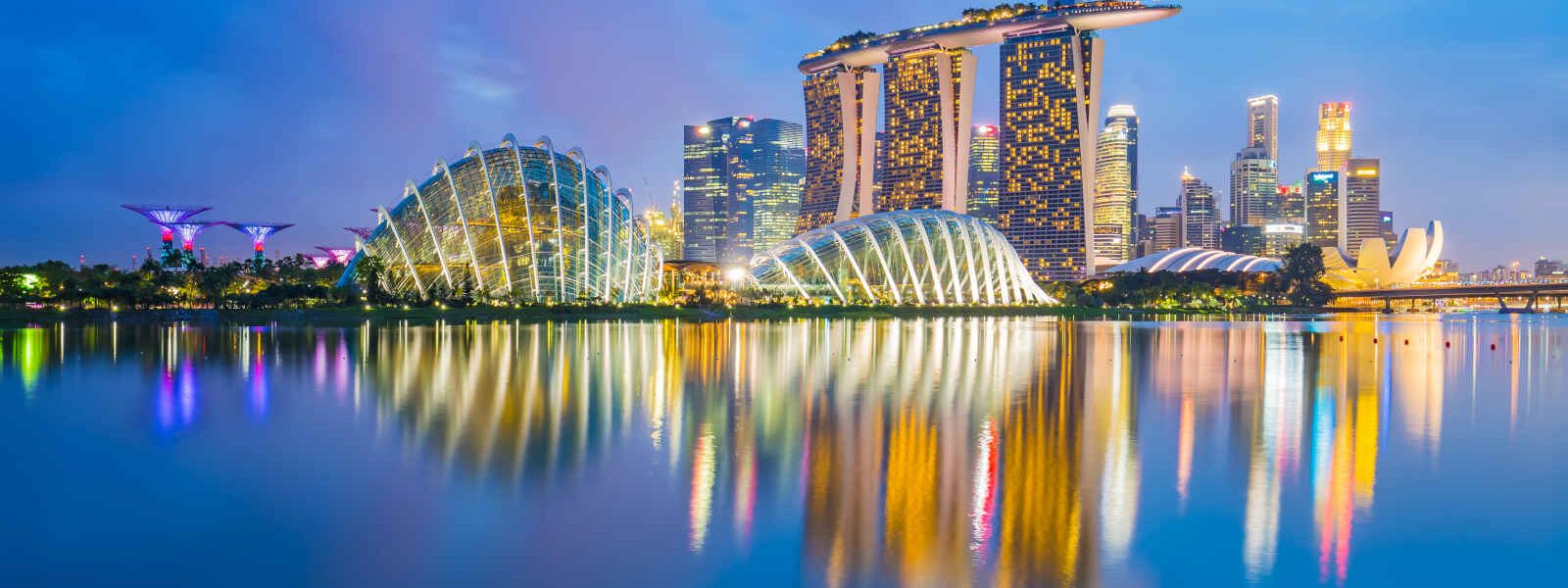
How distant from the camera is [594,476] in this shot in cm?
1373

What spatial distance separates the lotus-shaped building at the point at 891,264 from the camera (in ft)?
330

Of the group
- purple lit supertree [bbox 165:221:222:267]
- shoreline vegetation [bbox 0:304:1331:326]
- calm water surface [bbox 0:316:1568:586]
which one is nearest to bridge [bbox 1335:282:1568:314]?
shoreline vegetation [bbox 0:304:1331:326]

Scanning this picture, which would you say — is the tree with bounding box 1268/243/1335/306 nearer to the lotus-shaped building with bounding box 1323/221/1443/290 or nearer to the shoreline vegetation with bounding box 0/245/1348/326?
the lotus-shaped building with bounding box 1323/221/1443/290

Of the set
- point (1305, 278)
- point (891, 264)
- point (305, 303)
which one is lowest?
point (305, 303)

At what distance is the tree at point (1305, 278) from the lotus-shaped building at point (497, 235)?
386ft

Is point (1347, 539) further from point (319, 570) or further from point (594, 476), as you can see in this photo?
point (319, 570)

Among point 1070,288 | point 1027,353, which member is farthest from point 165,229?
point 1027,353

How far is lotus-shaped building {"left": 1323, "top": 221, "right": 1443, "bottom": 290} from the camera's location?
185m

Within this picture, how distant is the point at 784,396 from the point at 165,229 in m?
155

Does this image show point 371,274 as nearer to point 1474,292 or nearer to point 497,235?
point 497,235

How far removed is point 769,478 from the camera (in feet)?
44.7

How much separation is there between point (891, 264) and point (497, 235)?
137ft

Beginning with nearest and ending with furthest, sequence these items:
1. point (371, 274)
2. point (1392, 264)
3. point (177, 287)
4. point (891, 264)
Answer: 1. point (371, 274)
2. point (177, 287)
3. point (891, 264)
4. point (1392, 264)

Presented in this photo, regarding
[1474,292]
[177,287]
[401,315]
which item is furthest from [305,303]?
[1474,292]
